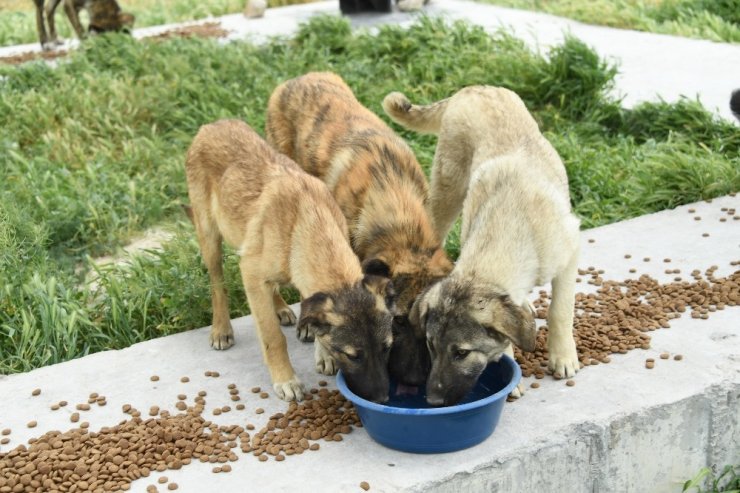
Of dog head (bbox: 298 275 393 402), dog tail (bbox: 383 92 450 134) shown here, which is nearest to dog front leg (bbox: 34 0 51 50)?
dog tail (bbox: 383 92 450 134)

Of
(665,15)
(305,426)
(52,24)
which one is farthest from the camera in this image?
(52,24)

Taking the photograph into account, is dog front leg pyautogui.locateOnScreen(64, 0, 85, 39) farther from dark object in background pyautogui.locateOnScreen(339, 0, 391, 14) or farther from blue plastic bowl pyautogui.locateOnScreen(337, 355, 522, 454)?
blue plastic bowl pyautogui.locateOnScreen(337, 355, 522, 454)

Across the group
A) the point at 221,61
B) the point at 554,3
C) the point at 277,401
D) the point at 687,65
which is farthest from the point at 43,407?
the point at 554,3

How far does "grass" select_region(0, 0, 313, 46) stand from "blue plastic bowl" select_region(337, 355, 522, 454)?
48.8ft

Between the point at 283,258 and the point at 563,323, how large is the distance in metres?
1.60

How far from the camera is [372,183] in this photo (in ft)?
19.5

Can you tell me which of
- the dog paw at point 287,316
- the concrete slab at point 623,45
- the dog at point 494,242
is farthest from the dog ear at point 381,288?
the concrete slab at point 623,45

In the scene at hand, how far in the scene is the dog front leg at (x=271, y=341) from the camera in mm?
5266

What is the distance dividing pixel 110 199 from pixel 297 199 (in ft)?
12.6

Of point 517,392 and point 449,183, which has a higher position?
point 449,183

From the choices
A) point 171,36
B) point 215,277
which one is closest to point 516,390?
point 215,277

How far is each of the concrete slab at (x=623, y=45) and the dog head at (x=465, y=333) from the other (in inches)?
223

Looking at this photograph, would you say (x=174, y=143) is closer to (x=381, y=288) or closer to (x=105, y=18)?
(x=105, y=18)

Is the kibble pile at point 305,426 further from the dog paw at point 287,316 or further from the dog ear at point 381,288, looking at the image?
the dog paw at point 287,316
